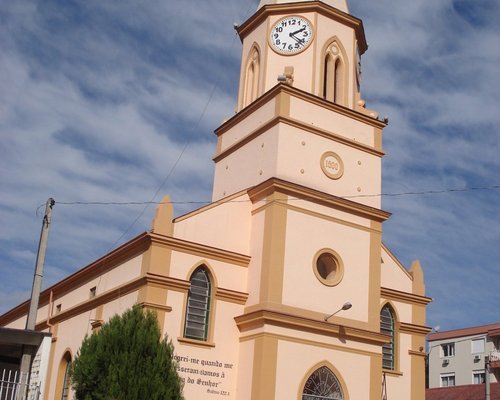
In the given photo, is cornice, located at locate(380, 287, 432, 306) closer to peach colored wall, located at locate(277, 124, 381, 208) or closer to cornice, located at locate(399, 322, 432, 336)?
cornice, located at locate(399, 322, 432, 336)

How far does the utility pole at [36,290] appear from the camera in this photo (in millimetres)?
15972

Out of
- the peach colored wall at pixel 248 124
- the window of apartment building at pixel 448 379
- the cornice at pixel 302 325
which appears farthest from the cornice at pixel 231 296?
the window of apartment building at pixel 448 379

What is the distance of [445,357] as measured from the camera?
5484 cm

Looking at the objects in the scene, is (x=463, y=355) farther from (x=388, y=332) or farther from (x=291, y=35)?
(x=291, y=35)

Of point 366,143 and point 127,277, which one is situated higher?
point 366,143

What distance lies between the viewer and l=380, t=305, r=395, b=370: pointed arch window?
2586cm

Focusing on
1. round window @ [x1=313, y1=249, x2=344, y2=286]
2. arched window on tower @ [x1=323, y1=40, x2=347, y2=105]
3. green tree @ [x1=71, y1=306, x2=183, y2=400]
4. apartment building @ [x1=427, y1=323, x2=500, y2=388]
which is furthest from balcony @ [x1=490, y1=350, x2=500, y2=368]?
green tree @ [x1=71, y1=306, x2=183, y2=400]

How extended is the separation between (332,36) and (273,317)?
34.8ft

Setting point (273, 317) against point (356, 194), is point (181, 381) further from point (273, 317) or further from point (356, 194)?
point (356, 194)

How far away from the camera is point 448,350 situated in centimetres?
5500

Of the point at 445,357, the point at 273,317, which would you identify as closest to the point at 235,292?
the point at 273,317

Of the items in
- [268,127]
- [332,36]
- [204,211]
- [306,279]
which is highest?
[332,36]

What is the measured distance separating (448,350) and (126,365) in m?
41.1

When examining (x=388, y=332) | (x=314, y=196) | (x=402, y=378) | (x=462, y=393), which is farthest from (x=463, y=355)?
(x=314, y=196)
